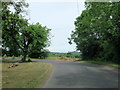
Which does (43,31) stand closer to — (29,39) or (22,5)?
(29,39)

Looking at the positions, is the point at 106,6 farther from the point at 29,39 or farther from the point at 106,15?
the point at 29,39

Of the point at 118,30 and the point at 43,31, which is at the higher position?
the point at 43,31

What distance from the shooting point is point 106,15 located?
1416 cm

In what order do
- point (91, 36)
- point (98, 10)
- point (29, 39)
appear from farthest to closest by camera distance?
point (91, 36) < point (29, 39) < point (98, 10)

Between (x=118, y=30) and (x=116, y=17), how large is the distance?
78.1 inches

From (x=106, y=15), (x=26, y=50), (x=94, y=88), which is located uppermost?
(x=106, y=15)

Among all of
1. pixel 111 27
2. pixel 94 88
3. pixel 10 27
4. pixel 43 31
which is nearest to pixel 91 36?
pixel 43 31

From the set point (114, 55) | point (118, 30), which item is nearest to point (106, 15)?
point (118, 30)

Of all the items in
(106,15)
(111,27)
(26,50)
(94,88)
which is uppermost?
(106,15)

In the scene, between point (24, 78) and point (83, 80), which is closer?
point (83, 80)

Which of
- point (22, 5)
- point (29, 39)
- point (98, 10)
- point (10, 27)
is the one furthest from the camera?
point (29, 39)

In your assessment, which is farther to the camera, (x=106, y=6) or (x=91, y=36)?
(x=91, y=36)

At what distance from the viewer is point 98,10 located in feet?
49.0

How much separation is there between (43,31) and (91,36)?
449 inches
